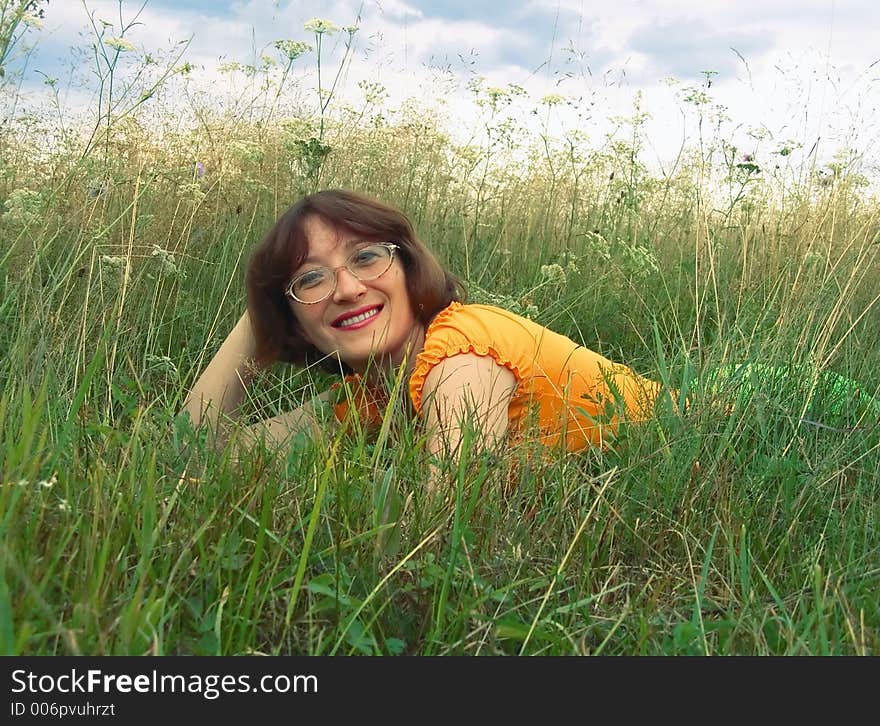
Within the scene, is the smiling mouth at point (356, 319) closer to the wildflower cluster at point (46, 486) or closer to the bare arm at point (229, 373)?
the bare arm at point (229, 373)

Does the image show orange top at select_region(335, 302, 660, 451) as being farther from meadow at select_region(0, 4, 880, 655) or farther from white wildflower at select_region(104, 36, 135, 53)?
white wildflower at select_region(104, 36, 135, 53)

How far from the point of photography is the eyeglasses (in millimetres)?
2637

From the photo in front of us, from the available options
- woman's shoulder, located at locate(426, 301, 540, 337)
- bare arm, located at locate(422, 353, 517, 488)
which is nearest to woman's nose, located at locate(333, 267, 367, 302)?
woman's shoulder, located at locate(426, 301, 540, 337)

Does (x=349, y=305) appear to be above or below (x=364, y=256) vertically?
below

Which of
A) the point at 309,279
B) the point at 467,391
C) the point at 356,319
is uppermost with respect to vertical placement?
the point at 309,279

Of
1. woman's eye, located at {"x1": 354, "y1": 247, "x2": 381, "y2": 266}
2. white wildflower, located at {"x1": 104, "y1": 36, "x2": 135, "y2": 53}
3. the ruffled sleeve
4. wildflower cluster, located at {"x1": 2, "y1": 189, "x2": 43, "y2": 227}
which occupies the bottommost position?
the ruffled sleeve

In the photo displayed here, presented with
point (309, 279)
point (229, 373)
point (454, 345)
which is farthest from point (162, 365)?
point (454, 345)

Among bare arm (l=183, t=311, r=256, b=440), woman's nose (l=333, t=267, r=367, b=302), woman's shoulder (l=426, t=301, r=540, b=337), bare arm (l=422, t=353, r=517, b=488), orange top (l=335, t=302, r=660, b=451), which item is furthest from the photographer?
bare arm (l=183, t=311, r=256, b=440)

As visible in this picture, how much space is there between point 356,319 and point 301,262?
10.0 inches

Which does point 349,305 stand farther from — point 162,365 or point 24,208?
point 24,208

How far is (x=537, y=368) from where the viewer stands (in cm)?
246

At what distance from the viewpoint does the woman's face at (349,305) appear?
261 cm

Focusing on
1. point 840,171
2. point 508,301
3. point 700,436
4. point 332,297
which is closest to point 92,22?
point 332,297

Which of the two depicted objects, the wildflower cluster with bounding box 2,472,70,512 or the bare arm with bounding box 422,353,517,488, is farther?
the bare arm with bounding box 422,353,517,488
